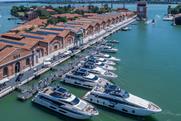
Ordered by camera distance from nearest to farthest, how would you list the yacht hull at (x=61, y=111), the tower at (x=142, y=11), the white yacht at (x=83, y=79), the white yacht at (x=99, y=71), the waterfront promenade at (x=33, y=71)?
the yacht hull at (x=61, y=111) < the waterfront promenade at (x=33, y=71) < the white yacht at (x=83, y=79) < the white yacht at (x=99, y=71) < the tower at (x=142, y=11)

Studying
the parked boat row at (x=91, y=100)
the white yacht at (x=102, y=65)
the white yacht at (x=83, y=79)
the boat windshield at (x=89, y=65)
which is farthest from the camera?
the white yacht at (x=102, y=65)

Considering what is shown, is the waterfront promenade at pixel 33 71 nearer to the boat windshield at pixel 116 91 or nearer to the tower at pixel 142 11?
the boat windshield at pixel 116 91

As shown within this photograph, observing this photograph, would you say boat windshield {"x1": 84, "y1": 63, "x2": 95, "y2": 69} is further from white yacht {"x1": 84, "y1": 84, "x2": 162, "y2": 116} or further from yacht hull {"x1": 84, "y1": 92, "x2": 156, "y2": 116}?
yacht hull {"x1": 84, "y1": 92, "x2": 156, "y2": 116}

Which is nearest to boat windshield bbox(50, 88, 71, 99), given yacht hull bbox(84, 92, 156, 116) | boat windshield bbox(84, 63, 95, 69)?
yacht hull bbox(84, 92, 156, 116)

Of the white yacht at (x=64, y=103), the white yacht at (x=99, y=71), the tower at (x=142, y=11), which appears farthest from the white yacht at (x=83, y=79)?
the tower at (x=142, y=11)

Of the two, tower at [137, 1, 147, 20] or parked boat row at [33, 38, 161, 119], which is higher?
tower at [137, 1, 147, 20]

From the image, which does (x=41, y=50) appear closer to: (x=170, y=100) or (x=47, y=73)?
(x=47, y=73)
